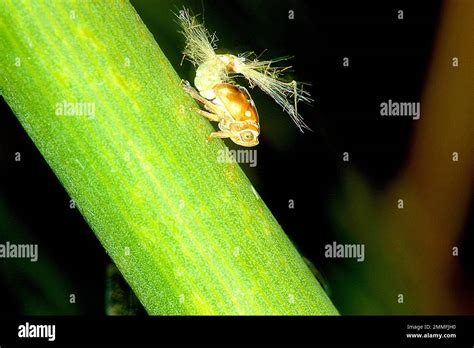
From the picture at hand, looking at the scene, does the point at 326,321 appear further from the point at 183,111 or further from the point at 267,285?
the point at 183,111

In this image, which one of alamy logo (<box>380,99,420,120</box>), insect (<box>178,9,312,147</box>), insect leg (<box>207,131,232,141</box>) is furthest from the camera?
alamy logo (<box>380,99,420,120</box>)

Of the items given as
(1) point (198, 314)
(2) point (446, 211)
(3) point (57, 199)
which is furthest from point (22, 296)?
(2) point (446, 211)

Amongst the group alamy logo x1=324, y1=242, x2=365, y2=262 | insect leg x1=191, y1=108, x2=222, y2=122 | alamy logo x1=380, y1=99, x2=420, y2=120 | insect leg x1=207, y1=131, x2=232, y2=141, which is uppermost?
alamy logo x1=380, y1=99, x2=420, y2=120

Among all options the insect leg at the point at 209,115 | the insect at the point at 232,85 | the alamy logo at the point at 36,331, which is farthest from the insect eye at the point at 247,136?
the alamy logo at the point at 36,331
